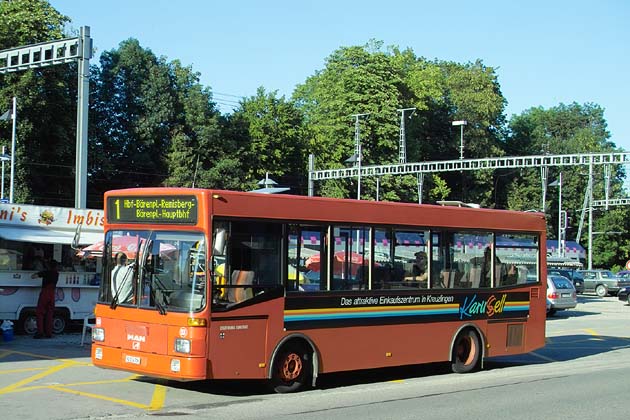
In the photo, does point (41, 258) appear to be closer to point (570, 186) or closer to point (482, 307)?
point (482, 307)

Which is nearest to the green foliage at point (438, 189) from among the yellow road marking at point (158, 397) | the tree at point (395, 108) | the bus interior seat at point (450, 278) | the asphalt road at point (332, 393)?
the tree at point (395, 108)

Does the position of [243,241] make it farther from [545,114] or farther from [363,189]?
[545,114]

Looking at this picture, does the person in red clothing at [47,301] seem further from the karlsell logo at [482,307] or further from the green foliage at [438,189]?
the green foliage at [438,189]

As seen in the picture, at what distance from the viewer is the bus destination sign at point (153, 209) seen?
454 inches

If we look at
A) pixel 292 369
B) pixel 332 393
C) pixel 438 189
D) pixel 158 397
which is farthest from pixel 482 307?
pixel 438 189

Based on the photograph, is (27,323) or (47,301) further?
(27,323)

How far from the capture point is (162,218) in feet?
38.8

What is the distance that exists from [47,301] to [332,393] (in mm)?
9205

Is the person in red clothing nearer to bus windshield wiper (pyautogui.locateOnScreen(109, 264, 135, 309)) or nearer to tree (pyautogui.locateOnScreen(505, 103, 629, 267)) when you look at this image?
bus windshield wiper (pyautogui.locateOnScreen(109, 264, 135, 309))

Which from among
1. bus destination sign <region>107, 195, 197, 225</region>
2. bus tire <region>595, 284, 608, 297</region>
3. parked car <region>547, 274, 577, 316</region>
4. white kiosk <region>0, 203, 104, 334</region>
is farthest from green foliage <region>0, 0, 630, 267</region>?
bus destination sign <region>107, 195, 197, 225</region>

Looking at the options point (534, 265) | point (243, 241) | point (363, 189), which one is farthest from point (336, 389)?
point (363, 189)

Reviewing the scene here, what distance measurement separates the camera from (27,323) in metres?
19.7

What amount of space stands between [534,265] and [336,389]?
593 cm

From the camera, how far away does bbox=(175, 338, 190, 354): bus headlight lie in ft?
36.5
